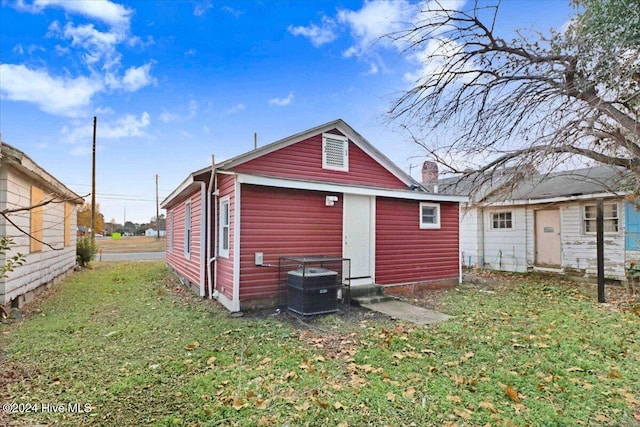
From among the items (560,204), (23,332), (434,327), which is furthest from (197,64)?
(560,204)

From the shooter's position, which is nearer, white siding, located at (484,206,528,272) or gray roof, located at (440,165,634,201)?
gray roof, located at (440,165,634,201)

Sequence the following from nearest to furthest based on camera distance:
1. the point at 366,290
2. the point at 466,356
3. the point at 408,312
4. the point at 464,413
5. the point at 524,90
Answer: the point at 464,413 < the point at 466,356 < the point at 524,90 < the point at 408,312 < the point at 366,290

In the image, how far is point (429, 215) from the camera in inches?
382

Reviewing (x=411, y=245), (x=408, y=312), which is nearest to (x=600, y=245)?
(x=411, y=245)

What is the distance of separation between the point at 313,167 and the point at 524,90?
4711 mm

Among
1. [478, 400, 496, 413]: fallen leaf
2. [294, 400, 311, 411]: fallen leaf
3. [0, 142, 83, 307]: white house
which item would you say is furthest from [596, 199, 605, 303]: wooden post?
[0, 142, 83, 307]: white house

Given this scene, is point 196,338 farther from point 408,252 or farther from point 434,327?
point 408,252

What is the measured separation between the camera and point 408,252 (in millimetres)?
9102

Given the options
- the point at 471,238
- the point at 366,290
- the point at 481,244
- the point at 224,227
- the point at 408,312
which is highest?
the point at 224,227

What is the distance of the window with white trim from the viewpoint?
23.8 feet

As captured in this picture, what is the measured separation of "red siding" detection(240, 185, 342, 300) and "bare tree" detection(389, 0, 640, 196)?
2.64m

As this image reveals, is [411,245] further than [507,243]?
No

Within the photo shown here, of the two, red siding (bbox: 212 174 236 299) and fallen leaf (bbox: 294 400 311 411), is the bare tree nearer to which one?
red siding (bbox: 212 174 236 299)

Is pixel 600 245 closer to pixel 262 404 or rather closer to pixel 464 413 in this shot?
pixel 464 413
